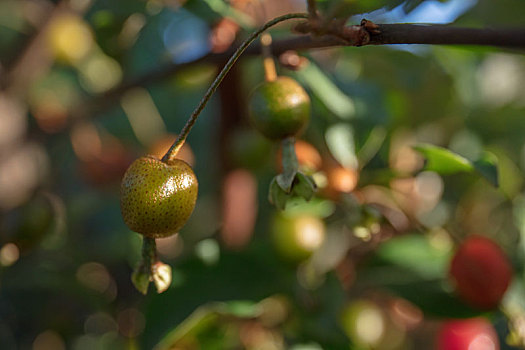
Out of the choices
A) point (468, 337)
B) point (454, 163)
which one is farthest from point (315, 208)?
point (468, 337)

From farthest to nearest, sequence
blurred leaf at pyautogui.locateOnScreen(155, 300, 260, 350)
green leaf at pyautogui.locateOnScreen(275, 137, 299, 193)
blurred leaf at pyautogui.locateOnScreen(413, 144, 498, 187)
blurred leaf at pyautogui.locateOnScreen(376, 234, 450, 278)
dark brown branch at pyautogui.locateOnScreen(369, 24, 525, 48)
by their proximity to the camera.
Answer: blurred leaf at pyautogui.locateOnScreen(376, 234, 450, 278) → blurred leaf at pyautogui.locateOnScreen(155, 300, 260, 350) → blurred leaf at pyautogui.locateOnScreen(413, 144, 498, 187) → green leaf at pyautogui.locateOnScreen(275, 137, 299, 193) → dark brown branch at pyautogui.locateOnScreen(369, 24, 525, 48)

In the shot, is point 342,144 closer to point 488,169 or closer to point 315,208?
point 315,208

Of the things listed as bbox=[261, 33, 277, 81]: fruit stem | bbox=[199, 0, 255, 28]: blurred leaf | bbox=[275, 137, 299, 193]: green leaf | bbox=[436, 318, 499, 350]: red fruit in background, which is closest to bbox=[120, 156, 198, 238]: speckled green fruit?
bbox=[275, 137, 299, 193]: green leaf

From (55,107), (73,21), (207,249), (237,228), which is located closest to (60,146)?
(55,107)

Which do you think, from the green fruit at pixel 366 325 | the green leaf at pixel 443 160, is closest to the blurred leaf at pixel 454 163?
the green leaf at pixel 443 160

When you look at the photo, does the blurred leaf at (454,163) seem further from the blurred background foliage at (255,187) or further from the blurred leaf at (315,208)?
the blurred leaf at (315,208)

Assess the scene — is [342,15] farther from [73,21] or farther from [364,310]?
[73,21]

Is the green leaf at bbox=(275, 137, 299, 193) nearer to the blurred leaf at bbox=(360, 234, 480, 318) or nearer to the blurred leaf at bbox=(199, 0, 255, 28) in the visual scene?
the blurred leaf at bbox=(199, 0, 255, 28)
